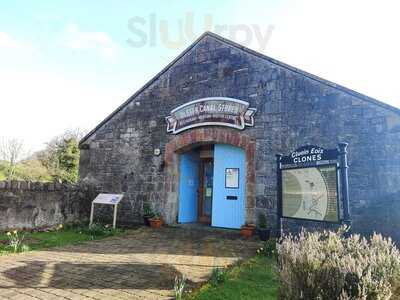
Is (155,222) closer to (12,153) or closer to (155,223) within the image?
(155,223)

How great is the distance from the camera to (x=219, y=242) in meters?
7.15

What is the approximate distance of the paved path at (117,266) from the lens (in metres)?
3.77

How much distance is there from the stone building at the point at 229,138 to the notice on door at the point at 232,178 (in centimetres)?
3

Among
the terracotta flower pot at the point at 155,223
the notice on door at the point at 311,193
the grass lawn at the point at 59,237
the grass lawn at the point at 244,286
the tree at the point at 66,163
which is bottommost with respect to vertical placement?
the grass lawn at the point at 244,286

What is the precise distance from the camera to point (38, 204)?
27.6 ft

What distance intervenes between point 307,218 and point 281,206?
23.2 inches

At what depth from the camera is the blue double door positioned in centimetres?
901

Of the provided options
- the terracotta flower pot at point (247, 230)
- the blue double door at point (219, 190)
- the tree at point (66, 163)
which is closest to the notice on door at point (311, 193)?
the terracotta flower pot at point (247, 230)

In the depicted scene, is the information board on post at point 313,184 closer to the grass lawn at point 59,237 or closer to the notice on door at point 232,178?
the notice on door at point 232,178

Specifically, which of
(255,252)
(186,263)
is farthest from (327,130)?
(186,263)

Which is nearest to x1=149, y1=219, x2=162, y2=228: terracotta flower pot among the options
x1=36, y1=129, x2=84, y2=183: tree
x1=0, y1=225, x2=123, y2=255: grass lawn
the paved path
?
x1=0, y1=225, x2=123, y2=255: grass lawn

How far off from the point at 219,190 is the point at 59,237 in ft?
15.0

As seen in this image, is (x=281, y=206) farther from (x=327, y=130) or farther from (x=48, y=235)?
(x=48, y=235)

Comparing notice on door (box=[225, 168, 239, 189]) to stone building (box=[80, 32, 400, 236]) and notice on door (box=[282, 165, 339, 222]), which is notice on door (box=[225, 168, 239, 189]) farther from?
notice on door (box=[282, 165, 339, 222])
